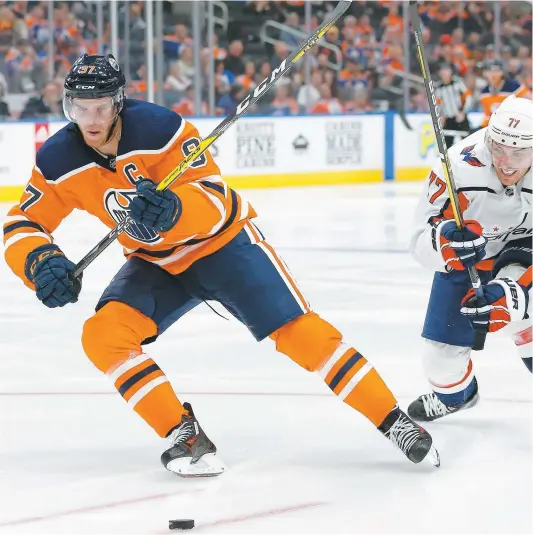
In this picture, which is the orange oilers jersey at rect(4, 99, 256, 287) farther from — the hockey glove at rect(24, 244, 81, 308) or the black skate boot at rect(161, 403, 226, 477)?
the black skate boot at rect(161, 403, 226, 477)

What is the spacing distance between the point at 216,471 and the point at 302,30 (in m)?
9.37

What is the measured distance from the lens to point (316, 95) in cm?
1173

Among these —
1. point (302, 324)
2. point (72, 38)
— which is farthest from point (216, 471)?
point (72, 38)

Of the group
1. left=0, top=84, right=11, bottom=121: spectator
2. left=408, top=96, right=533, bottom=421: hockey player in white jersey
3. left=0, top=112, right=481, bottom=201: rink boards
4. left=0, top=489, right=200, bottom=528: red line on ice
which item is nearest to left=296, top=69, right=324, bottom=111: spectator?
left=0, top=112, right=481, bottom=201: rink boards

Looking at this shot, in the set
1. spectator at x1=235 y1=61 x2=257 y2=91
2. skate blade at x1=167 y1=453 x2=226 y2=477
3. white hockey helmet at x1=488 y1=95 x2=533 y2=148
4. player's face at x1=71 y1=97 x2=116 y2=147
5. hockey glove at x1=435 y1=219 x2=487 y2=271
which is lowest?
spectator at x1=235 y1=61 x2=257 y2=91

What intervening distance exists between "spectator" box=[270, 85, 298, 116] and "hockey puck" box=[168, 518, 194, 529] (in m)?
8.91

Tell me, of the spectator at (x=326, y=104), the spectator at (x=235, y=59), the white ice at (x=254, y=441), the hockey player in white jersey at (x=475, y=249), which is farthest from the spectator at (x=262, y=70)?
the hockey player in white jersey at (x=475, y=249)

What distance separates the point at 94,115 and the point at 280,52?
9205mm

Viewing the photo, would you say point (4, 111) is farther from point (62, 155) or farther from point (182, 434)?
point (182, 434)

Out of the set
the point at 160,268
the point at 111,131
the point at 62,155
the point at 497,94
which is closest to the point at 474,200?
the point at 160,268

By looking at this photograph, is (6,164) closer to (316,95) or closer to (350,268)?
(316,95)

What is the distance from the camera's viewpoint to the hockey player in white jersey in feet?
10.2

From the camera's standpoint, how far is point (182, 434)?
2.95m

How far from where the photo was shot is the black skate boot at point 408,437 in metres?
2.92
